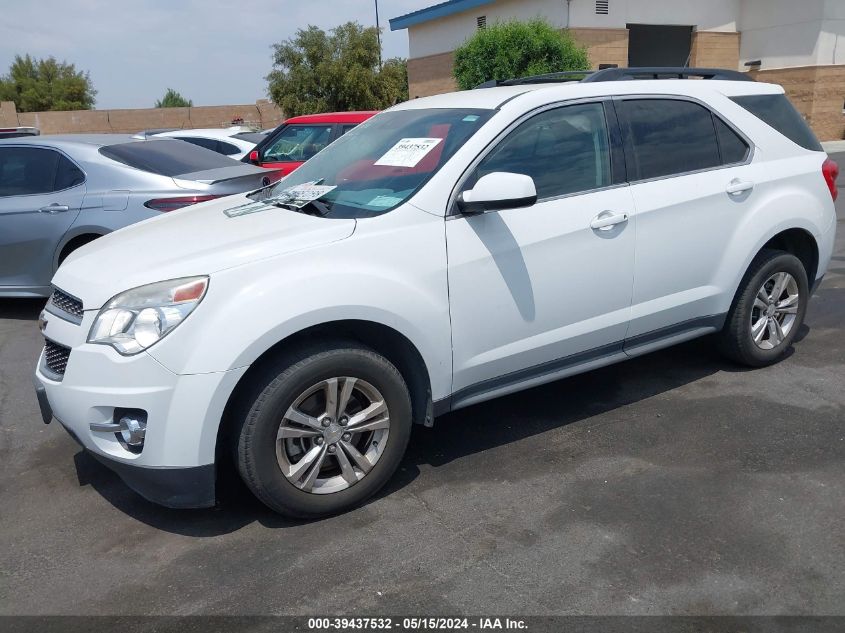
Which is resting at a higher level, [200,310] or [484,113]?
[484,113]

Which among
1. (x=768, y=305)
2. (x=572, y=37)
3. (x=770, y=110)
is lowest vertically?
(x=768, y=305)

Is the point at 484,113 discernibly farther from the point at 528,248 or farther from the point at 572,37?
the point at 572,37

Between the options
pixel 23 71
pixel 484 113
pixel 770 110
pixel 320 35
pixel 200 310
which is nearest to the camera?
pixel 200 310

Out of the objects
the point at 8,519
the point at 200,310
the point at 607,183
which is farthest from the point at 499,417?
the point at 8,519

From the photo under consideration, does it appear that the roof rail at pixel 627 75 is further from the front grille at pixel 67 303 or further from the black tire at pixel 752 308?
the front grille at pixel 67 303

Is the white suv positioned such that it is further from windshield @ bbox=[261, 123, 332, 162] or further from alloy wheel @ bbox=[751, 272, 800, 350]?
windshield @ bbox=[261, 123, 332, 162]

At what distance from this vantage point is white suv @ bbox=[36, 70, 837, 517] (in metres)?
3.15

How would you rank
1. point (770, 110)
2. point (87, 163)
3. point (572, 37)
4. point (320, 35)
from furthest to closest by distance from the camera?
point (320, 35), point (572, 37), point (87, 163), point (770, 110)

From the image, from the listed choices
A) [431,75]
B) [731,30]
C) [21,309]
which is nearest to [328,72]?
[431,75]

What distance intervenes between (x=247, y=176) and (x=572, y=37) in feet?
74.5

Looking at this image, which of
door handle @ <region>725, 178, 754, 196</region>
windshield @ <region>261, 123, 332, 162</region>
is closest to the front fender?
door handle @ <region>725, 178, 754, 196</region>

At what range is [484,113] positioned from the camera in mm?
3904

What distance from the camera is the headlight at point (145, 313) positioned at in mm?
3098

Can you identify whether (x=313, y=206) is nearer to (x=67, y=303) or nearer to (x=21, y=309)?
(x=67, y=303)
